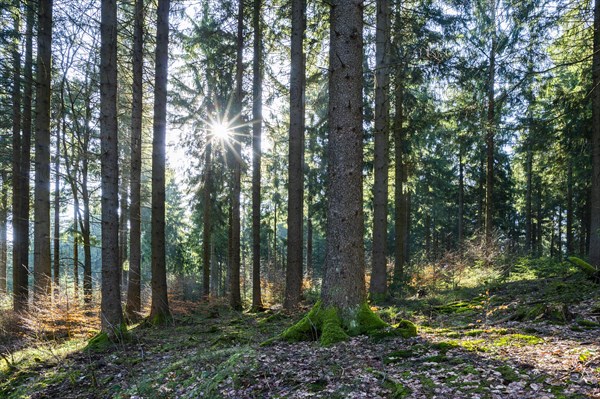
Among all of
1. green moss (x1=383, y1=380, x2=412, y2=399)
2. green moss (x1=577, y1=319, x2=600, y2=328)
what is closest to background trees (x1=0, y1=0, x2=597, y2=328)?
green moss (x1=383, y1=380, x2=412, y2=399)

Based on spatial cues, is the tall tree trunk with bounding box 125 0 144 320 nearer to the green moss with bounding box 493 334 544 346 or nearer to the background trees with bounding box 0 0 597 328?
the background trees with bounding box 0 0 597 328

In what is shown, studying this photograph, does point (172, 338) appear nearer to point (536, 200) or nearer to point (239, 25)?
point (239, 25)

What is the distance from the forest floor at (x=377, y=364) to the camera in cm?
364

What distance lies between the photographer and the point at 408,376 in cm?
396

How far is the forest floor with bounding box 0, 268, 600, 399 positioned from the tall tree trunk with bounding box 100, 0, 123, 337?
0.91 m

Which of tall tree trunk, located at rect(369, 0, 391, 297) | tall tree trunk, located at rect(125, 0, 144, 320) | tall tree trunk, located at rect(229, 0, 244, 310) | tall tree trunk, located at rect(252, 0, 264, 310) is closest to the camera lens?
tall tree trunk, located at rect(125, 0, 144, 320)

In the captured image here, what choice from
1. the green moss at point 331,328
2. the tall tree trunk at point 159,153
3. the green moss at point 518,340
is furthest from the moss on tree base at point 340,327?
the tall tree trunk at point 159,153

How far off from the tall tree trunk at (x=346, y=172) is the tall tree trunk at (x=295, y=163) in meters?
5.50

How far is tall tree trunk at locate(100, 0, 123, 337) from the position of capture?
23.5 feet

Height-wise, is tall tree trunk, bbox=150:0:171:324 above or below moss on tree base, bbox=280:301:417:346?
above

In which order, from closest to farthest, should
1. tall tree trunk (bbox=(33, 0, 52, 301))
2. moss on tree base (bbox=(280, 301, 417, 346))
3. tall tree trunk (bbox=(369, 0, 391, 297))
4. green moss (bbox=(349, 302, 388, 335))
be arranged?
moss on tree base (bbox=(280, 301, 417, 346)) → green moss (bbox=(349, 302, 388, 335)) → tall tree trunk (bbox=(33, 0, 52, 301)) → tall tree trunk (bbox=(369, 0, 391, 297))

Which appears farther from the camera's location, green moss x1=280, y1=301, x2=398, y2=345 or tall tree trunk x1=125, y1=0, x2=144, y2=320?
tall tree trunk x1=125, y1=0, x2=144, y2=320

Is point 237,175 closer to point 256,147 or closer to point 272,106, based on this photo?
point 256,147

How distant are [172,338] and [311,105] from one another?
12210 mm
